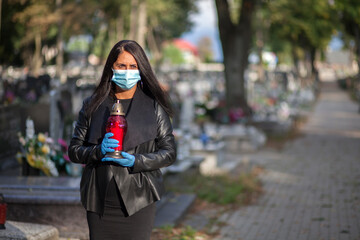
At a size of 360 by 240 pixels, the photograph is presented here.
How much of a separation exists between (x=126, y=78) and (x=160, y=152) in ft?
1.62

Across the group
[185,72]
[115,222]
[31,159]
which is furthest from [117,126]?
A: [185,72]

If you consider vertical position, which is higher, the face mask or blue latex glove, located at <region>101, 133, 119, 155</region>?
the face mask

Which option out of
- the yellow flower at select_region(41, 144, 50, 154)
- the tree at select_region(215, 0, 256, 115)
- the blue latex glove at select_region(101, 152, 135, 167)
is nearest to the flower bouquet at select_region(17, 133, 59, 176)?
the yellow flower at select_region(41, 144, 50, 154)

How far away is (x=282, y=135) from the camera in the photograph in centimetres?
1838

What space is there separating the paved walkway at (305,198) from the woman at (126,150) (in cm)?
357

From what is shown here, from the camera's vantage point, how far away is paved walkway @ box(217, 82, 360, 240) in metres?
7.11

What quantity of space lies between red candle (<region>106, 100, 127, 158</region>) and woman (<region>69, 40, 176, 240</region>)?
0.12ft

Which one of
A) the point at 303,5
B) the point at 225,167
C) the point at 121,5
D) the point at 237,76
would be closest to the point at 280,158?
the point at 225,167

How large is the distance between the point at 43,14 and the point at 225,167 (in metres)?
29.1

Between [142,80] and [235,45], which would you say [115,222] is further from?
[235,45]

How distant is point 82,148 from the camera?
3510mm

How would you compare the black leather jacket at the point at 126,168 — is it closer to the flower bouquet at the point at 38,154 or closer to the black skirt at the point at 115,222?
the black skirt at the point at 115,222

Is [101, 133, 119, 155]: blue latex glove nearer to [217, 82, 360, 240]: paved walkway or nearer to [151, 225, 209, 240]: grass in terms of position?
[151, 225, 209, 240]: grass

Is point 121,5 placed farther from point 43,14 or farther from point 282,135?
point 282,135
